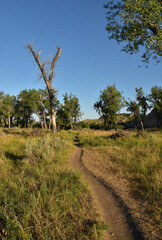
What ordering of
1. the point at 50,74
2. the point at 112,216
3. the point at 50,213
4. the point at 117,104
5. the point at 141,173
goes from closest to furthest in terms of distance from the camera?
the point at 50,213
the point at 112,216
the point at 141,173
the point at 50,74
the point at 117,104

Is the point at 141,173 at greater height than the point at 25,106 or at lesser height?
lesser

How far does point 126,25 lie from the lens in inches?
413

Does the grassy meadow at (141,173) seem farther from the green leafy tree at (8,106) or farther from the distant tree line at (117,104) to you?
the green leafy tree at (8,106)

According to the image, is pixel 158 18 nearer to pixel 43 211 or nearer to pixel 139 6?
pixel 139 6

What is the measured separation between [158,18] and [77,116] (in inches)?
1451

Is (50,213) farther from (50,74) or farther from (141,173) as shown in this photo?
(50,74)

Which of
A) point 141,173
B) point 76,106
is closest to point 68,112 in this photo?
point 76,106

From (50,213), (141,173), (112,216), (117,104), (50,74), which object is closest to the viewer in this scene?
(50,213)

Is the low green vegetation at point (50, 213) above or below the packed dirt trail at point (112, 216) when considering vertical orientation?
above

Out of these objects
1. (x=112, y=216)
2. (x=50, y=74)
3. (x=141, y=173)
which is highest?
(x=50, y=74)

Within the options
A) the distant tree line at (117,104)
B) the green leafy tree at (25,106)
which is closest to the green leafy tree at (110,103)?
the distant tree line at (117,104)

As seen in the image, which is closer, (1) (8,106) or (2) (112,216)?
(2) (112,216)

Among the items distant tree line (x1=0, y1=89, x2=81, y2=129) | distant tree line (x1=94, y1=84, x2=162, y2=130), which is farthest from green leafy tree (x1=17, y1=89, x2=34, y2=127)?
distant tree line (x1=94, y1=84, x2=162, y2=130)

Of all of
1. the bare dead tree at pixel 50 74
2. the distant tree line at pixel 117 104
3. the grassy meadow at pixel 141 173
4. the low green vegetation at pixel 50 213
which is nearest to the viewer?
the low green vegetation at pixel 50 213
